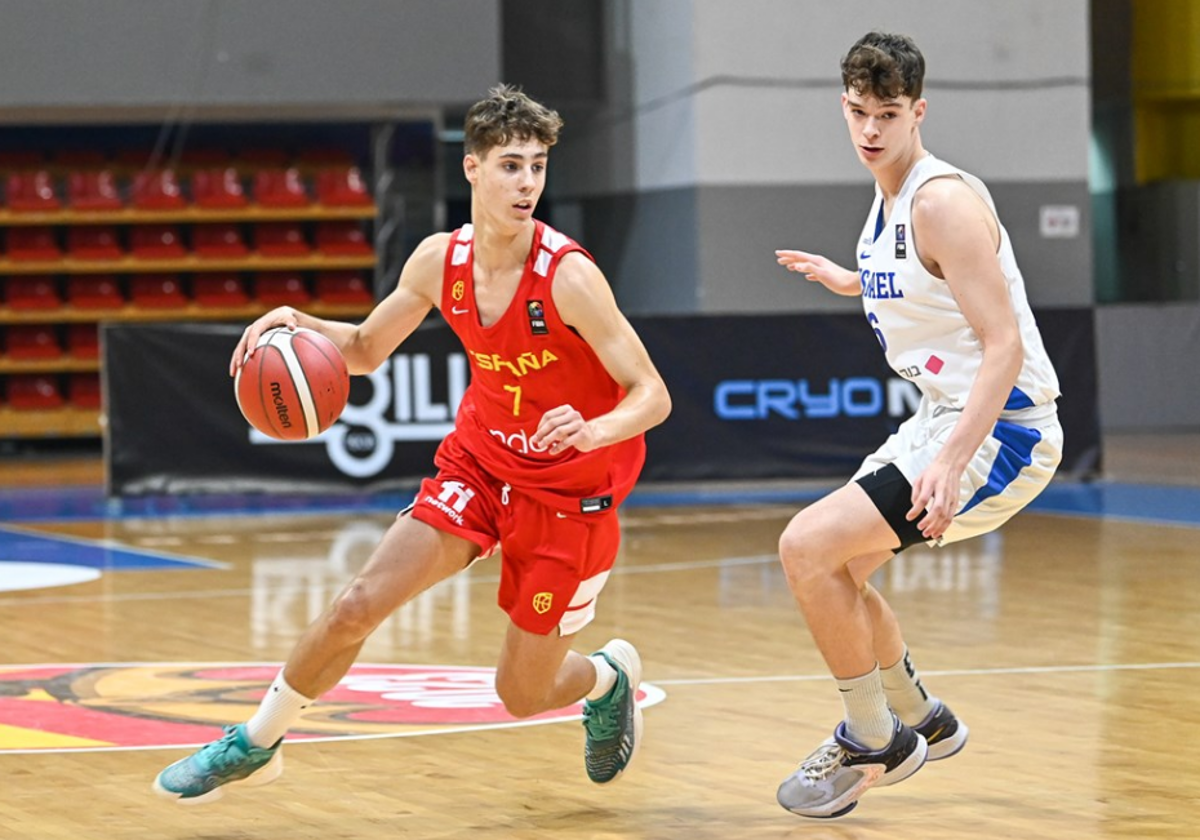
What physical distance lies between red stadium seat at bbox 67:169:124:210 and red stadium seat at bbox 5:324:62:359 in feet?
4.05

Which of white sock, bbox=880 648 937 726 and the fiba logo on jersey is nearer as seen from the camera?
white sock, bbox=880 648 937 726

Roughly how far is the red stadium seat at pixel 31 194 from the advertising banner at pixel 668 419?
5304 mm

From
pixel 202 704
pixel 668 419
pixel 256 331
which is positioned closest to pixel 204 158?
pixel 668 419

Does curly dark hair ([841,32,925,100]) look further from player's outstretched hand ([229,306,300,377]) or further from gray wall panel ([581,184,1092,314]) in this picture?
gray wall panel ([581,184,1092,314])

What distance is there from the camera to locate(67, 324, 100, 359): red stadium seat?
18.4m

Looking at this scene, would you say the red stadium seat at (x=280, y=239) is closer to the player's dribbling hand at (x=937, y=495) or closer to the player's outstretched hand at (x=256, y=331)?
the player's outstretched hand at (x=256, y=331)

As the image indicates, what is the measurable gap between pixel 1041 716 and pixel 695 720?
1.06 m

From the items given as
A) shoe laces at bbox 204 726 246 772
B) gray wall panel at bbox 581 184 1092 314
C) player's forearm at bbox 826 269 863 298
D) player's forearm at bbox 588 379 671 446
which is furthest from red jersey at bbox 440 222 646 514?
gray wall panel at bbox 581 184 1092 314

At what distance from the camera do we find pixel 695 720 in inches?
239

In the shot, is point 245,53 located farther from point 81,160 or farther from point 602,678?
point 602,678

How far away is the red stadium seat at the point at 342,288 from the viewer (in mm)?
18828

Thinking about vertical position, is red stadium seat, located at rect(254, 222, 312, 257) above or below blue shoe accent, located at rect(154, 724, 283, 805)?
above

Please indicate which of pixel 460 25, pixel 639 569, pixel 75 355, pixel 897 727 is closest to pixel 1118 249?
pixel 460 25

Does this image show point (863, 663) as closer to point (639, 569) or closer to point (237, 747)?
point (237, 747)
